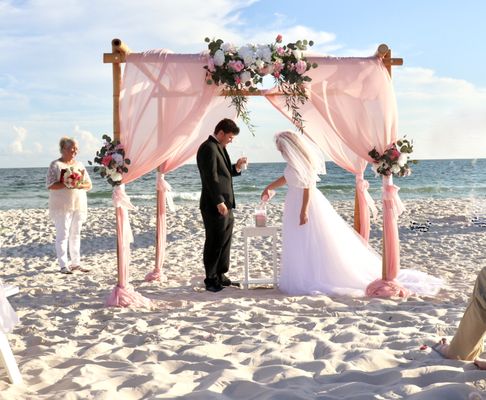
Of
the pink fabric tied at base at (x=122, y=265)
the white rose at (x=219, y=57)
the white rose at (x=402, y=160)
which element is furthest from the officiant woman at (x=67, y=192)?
the white rose at (x=402, y=160)

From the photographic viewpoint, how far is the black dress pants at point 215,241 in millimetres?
6426

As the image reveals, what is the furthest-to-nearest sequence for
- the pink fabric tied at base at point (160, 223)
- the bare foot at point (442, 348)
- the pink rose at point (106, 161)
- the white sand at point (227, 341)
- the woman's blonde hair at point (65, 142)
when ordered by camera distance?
1. the woman's blonde hair at point (65, 142)
2. the pink fabric tied at base at point (160, 223)
3. the pink rose at point (106, 161)
4. the bare foot at point (442, 348)
5. the white sand at point (227, 341)

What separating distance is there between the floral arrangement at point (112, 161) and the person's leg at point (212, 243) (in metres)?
1.12

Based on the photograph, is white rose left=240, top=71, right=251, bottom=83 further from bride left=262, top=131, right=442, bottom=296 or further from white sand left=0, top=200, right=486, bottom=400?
white sand left=0, top=200, right=486, bottom=400

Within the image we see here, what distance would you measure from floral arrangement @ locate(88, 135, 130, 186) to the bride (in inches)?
68.9

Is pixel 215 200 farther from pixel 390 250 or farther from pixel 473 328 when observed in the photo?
pixel 473 328

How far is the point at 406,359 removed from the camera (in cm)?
370

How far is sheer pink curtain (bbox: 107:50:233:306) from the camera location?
5973 mm

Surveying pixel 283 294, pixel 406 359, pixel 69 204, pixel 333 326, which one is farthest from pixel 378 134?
pixel 69 204

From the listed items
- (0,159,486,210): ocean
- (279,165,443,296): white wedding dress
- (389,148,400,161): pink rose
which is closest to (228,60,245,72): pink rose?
(279,165,443,296): white wedding dress

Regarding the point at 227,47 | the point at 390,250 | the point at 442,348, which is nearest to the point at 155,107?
the point at 227,47

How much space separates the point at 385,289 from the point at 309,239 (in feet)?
3.20

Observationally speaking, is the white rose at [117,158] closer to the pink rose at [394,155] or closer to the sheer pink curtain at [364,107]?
the sheer pink curtain at [364,107]

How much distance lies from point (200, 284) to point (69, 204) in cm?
211
